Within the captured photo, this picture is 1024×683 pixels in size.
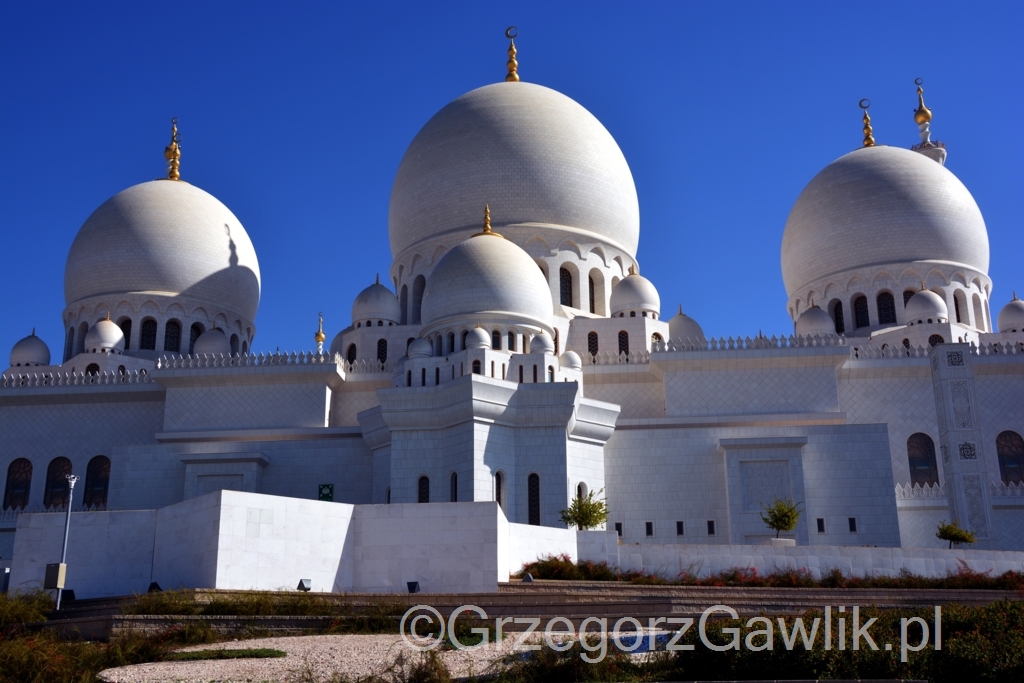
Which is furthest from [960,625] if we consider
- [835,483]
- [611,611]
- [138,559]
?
[835,483]

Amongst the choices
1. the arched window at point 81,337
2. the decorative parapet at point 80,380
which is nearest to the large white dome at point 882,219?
the decorative parapet at point 80,380

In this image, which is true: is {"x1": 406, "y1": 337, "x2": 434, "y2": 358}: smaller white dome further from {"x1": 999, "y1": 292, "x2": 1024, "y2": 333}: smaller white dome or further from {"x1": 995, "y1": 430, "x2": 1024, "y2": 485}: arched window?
{"x1": 999, "y1": 292, "x2": 1024, "y2": 333}: smaller white dome

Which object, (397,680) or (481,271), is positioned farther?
(481,271)

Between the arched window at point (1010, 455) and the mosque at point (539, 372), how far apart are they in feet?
0.17

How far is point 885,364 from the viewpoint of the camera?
93.1ft

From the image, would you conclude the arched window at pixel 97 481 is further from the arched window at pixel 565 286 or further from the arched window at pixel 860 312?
the arched window at pixel 860 312

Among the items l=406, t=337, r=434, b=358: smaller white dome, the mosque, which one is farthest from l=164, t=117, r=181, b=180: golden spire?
l=406, t=337, r=434, b=358: smaller white dome

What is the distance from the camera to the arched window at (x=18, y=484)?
2916cm

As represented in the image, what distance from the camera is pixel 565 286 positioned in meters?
30.9

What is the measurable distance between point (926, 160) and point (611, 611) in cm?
2678

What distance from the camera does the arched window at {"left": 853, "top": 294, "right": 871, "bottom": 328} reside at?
3388cm

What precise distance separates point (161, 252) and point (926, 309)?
22.4m

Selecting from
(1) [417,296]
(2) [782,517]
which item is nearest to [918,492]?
(2) [782,517]

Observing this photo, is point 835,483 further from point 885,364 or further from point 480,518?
point 480,518
